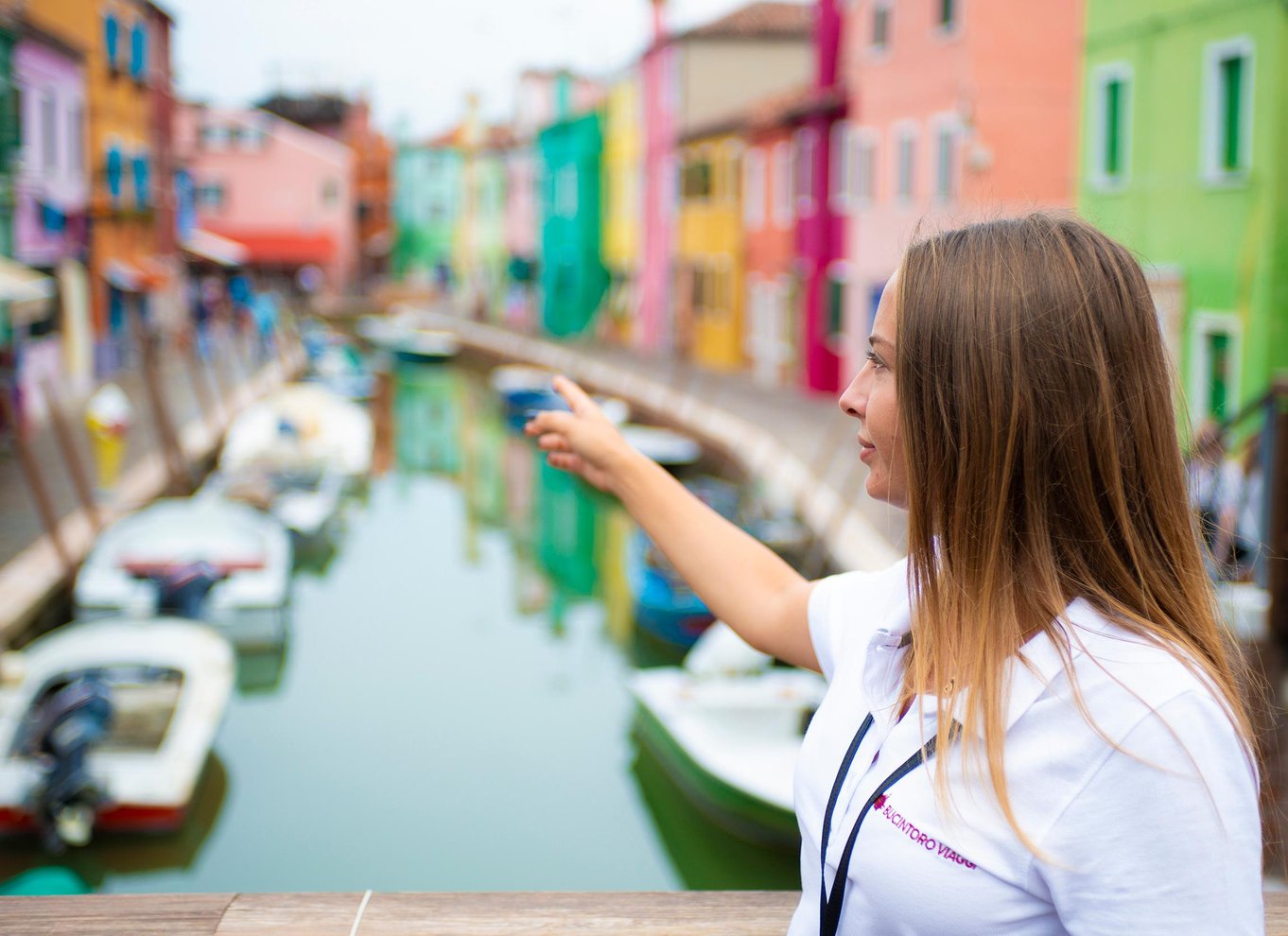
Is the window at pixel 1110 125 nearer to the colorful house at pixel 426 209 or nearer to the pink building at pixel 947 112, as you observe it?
the pink building at pixel 947 112

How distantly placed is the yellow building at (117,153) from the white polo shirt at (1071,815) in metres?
21.0

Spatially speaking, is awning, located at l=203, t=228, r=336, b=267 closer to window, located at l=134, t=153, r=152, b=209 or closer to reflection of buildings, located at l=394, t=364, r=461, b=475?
reflection of buildings, located at l=394, t=364, r=461, b=475

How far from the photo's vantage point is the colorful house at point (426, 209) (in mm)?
58531

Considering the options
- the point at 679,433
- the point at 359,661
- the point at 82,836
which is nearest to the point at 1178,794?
the point at 82,836

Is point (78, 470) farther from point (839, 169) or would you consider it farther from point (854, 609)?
point (839, 169)

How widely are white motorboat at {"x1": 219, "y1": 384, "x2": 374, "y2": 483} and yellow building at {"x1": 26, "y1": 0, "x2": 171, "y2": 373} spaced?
479cm

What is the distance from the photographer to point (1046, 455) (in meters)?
1.10

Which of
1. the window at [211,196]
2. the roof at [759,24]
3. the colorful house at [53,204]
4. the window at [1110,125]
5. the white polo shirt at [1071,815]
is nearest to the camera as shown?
the white polo shirt at [1071,815]

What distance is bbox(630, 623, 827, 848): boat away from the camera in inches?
297

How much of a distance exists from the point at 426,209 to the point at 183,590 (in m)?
50.1

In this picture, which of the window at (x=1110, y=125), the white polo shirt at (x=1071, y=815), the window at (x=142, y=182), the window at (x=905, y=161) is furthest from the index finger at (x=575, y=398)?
the window at (x=142, y=182)

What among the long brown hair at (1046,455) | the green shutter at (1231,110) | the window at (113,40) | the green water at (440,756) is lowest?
the green water at (440,756)

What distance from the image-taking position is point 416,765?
30.3ft

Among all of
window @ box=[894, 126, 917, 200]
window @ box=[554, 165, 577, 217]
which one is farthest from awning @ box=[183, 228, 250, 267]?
window @ box=[894, 126, 917, 200]
